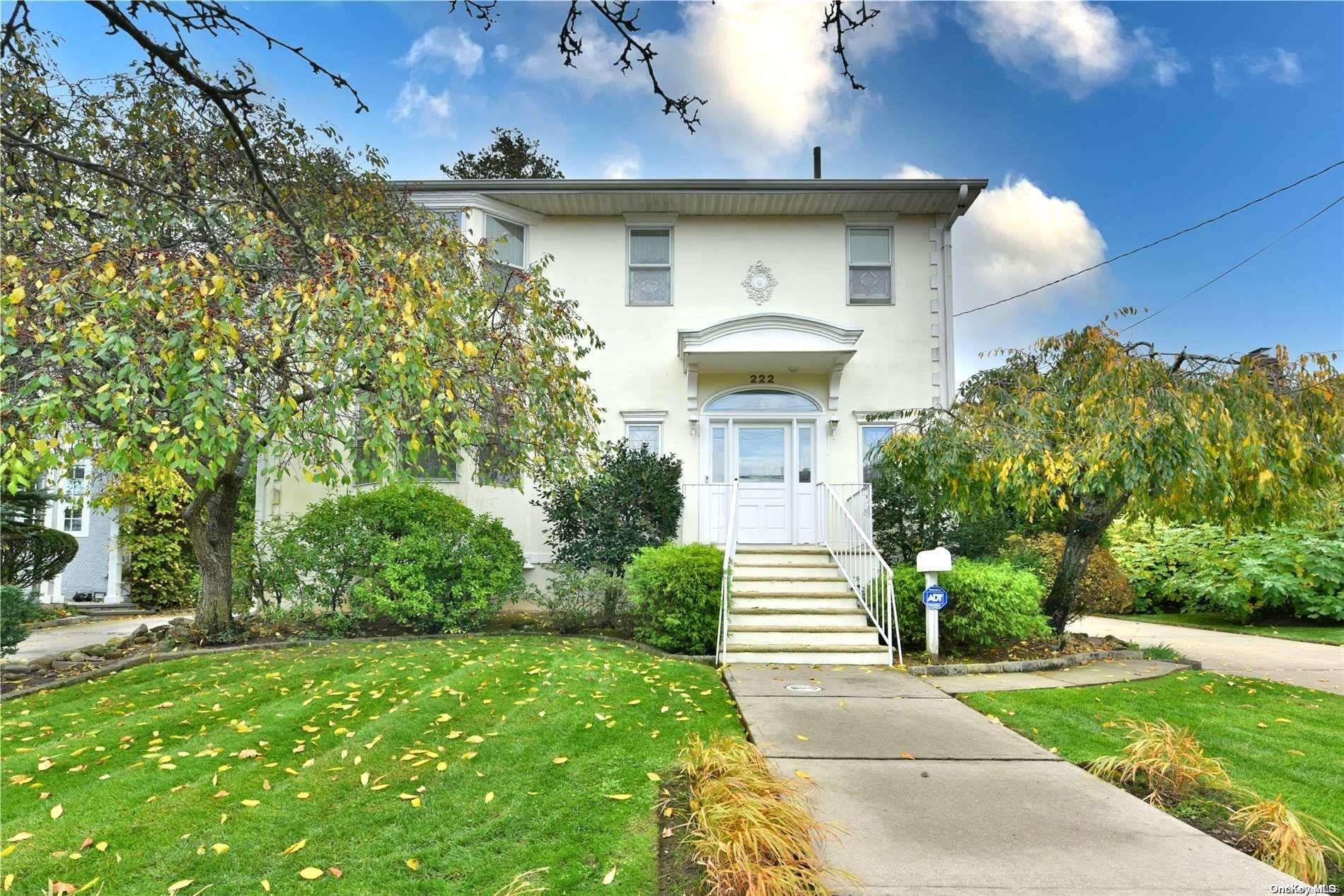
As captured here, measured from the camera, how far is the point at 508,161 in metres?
19.8

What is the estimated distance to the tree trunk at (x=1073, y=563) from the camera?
26.3 ft

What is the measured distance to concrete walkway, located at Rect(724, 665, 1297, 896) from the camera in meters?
2.61

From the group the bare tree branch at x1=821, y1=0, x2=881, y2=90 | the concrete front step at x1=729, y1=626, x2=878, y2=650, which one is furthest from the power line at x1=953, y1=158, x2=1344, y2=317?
the bare tree branch at x1=821, y1=0, x2=881, y2=90

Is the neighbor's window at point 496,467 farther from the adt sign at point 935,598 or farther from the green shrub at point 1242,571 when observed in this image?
the green shrub at point 1242,571

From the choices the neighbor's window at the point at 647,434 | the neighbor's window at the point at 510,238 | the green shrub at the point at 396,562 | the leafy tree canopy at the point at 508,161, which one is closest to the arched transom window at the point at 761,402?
the neighbor's window at the point at 647,434

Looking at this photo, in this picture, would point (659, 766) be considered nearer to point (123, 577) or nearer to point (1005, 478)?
point (1005, 478)

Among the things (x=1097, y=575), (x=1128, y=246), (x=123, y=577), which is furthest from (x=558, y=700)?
(x=123, y=577)

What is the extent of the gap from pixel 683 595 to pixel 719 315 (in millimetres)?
5716

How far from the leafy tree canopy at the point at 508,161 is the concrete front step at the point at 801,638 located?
1603cm

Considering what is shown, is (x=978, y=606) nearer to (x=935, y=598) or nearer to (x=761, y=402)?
(x=935, y=598)

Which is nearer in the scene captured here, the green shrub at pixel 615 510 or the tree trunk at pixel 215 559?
the tree trunk at pixel 215 559

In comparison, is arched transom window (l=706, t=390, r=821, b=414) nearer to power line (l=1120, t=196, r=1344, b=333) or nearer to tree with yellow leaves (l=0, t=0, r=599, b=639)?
tree with yellow leaves (l=0, t=0, r=599, b=639)

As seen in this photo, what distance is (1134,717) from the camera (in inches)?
205

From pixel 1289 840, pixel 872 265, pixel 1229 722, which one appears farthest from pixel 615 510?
pixel 1289 840
